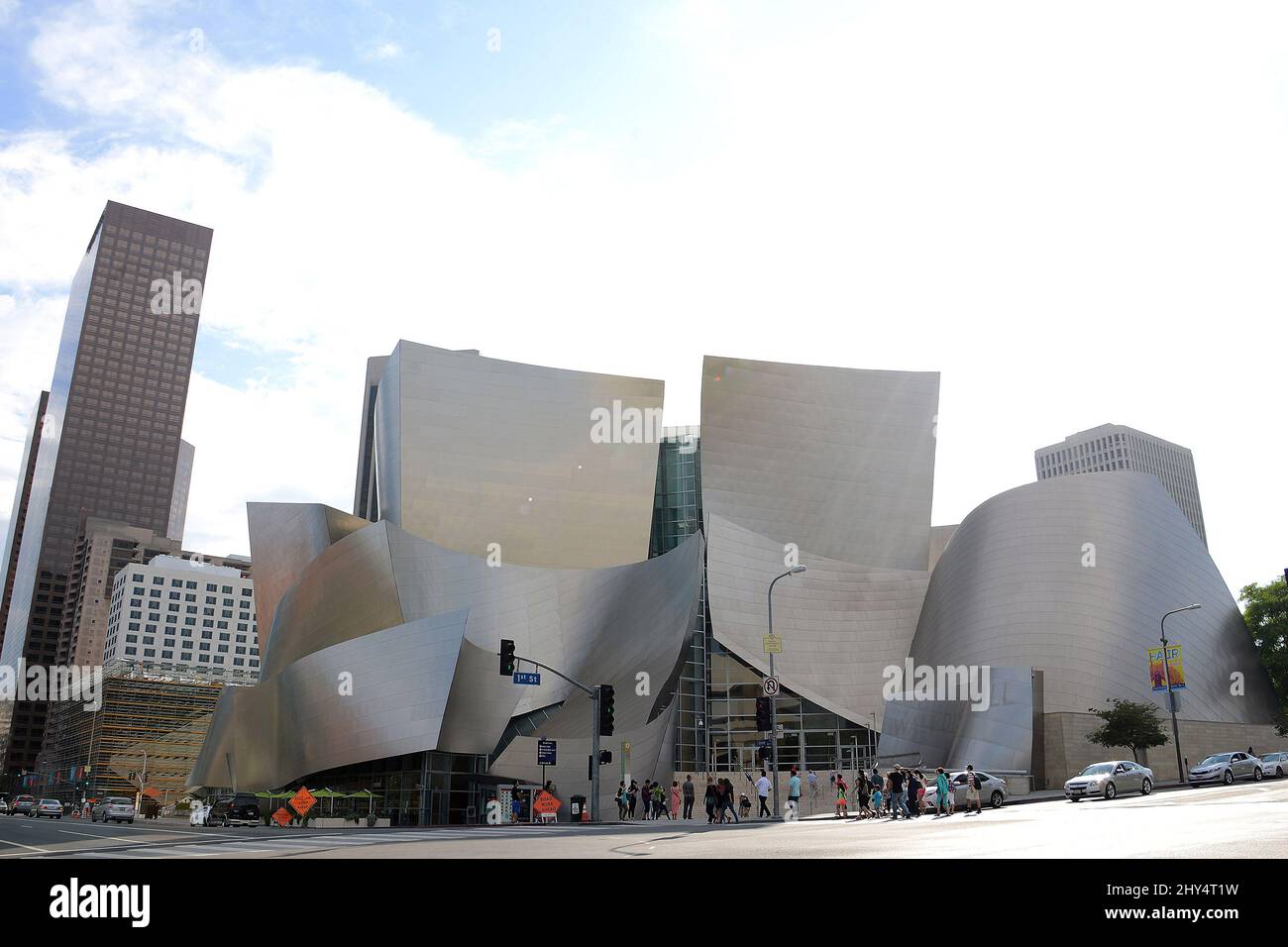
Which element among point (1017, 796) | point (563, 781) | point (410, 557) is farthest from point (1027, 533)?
point (410, 557)

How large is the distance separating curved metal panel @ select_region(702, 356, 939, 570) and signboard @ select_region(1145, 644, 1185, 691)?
1885 cm

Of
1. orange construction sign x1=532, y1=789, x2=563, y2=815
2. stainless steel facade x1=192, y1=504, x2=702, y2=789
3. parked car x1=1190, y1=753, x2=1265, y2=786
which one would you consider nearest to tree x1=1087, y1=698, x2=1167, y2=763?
parked car x1=1190, y1=753, x2=1265, y2=786

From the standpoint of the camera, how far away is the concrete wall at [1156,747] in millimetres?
38875

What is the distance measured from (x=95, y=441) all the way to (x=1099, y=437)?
579ft

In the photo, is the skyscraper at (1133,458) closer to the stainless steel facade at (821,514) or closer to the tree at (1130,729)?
the stainless steel facade at (821,514)

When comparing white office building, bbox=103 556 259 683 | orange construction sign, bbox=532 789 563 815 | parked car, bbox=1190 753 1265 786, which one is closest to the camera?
orange construction sign, bbox=532 789 563 815

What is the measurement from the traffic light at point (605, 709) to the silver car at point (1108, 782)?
13.5m

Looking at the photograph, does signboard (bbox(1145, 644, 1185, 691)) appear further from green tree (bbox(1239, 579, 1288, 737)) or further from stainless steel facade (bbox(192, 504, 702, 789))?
stainless steel facade (bbox(192, 504, 702, 789))

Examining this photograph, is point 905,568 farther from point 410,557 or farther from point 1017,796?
point 410,557

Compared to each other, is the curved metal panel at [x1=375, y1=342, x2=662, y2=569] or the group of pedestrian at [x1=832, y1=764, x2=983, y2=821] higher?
the curved metal panel at [x1=375, y1=342, x2=662, y2=569]

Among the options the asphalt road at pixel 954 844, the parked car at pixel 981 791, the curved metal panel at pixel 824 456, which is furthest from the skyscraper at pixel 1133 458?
the asphalt road at pixel 954 844

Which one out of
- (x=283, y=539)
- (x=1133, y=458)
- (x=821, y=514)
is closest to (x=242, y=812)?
(x=283, y=539)

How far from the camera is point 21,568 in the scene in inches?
6796

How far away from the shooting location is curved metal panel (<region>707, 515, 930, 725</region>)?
48219 mm
